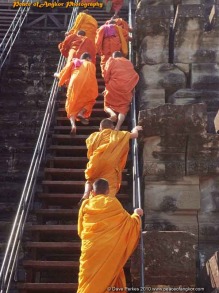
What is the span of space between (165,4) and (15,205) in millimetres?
4637

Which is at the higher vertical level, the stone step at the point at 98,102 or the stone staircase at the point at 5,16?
the stone staircase at the point at 5,16

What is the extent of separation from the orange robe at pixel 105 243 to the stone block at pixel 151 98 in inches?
140

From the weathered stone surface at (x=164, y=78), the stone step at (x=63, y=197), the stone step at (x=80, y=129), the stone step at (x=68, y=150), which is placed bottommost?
the stone step at (x=63, y=197)

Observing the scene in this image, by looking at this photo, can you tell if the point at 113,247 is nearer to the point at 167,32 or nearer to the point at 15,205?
the point at 15,205

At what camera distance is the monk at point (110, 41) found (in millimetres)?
9430

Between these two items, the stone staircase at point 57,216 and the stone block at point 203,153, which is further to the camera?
the stone block at point 203,153

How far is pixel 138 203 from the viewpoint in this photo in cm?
555

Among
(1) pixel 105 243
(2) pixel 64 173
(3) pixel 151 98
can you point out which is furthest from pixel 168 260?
(3) pixel 151 98

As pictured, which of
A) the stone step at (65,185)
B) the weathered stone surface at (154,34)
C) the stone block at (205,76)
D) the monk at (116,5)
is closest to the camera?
the stone step at (65,185)

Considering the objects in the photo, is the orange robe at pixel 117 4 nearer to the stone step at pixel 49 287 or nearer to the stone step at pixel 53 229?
the stone step at pixel 53 229

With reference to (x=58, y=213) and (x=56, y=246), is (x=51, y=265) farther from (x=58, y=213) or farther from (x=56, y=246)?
(x=58, y=213)

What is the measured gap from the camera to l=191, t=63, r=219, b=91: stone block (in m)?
8.55

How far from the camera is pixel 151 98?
8.51m

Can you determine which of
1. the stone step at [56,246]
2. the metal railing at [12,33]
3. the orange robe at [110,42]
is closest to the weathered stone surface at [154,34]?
the orange robe at [110,42]
